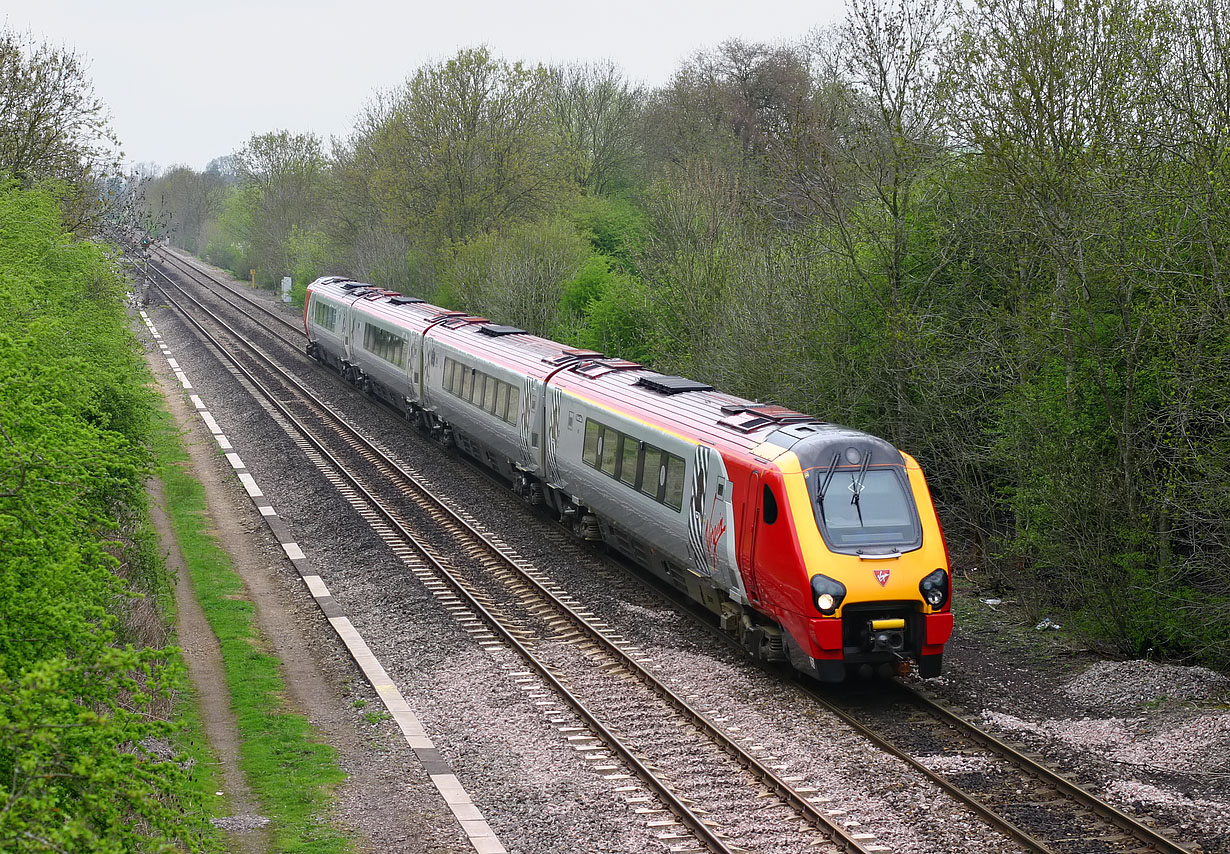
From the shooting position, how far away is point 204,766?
11.9 m

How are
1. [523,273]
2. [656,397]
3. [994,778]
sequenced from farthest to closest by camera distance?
[523,273] → [656,397] → [994,778]

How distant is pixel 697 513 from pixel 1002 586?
5989 millimetres

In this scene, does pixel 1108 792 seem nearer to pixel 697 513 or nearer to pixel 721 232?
pixel 697 513

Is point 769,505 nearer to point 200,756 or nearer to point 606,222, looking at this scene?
point 200,756

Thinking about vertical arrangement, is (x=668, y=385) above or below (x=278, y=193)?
below

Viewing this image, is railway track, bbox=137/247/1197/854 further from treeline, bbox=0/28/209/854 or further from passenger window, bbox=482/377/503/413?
passenger window, bbox=482/377/503/413

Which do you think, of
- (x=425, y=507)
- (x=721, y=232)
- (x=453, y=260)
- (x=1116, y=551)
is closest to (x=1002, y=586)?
(x=1116, y=551)

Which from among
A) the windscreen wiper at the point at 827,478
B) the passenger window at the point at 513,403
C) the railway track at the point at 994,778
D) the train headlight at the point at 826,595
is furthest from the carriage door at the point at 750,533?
the passenger window at the point at 513,403

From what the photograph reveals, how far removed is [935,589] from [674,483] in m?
4.12

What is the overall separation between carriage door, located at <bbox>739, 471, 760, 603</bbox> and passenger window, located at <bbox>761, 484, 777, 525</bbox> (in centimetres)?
13

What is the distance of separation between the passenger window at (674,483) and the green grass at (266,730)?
210 inches

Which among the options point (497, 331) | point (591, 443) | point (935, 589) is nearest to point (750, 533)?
point (935, 589)

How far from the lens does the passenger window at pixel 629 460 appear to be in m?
17.1

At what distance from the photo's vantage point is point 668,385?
17875mm
